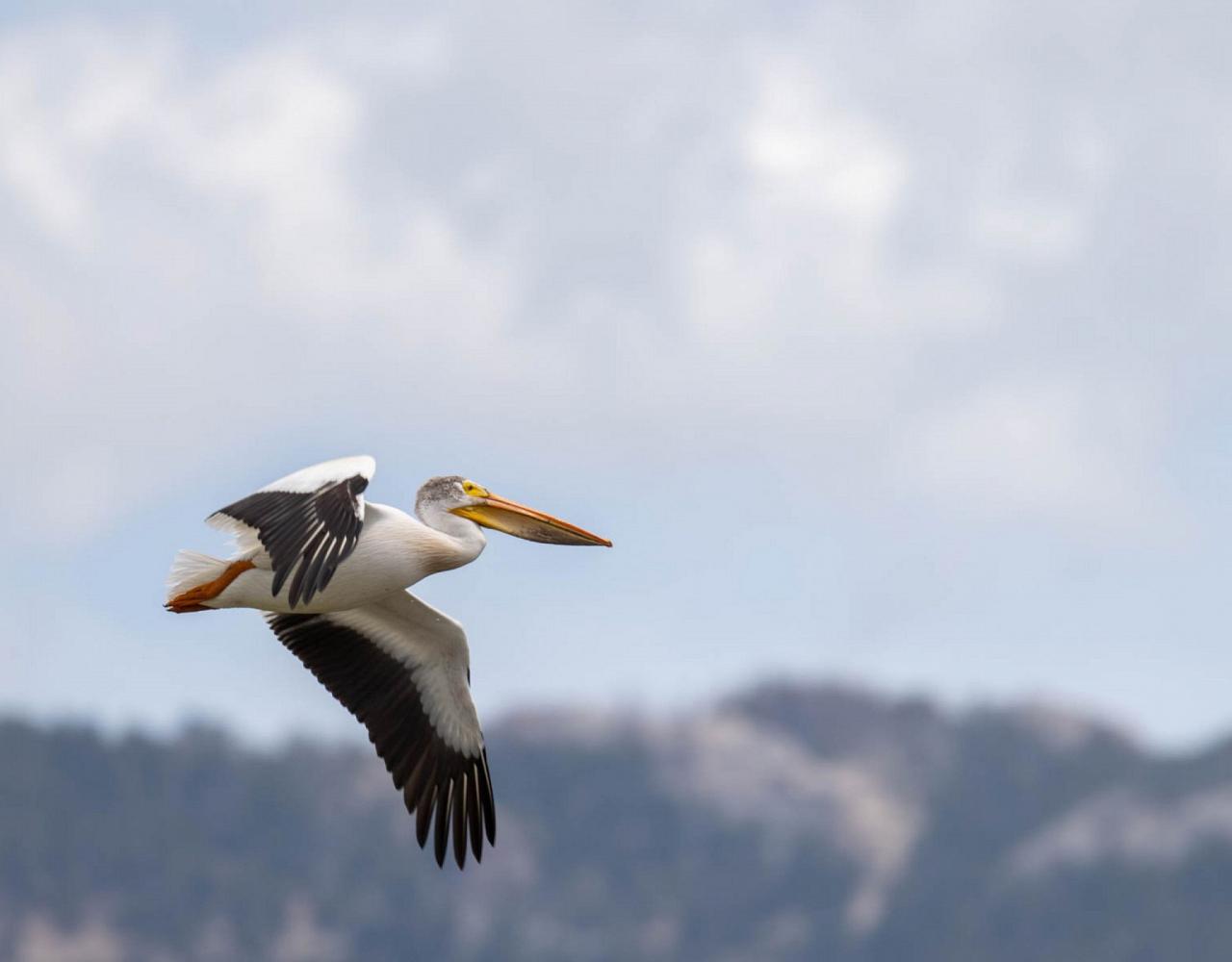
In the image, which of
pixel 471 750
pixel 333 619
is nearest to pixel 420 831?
pixel 471 750

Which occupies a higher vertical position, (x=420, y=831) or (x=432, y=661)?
(x=432, y=661)

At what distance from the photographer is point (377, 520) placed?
13859 millimetres

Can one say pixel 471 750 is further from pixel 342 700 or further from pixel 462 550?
pixel 462 550

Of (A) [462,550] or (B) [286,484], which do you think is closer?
(B) [286,484]

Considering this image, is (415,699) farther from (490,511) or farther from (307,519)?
(307,519)

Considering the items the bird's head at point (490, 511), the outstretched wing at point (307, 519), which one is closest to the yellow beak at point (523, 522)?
the bird's head at point (490, 511)

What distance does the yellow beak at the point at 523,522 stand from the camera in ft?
48.0

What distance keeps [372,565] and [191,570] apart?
1183 millimetres

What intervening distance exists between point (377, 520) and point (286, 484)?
35.8 inches

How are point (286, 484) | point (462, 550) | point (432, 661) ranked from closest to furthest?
point (286, 484), point (462, 550), point (432, 661)

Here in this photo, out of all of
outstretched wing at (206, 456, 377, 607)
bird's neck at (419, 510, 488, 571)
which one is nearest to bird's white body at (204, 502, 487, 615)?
bird's neck at (419, 510, 488, 571)

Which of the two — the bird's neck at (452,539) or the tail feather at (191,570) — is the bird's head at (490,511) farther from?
the tail feather at (191,570)

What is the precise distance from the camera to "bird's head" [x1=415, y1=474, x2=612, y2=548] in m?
14.6

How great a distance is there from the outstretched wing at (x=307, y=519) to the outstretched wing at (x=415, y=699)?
7.21 feet
